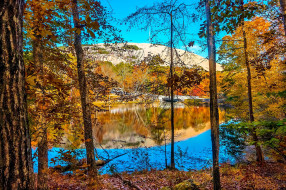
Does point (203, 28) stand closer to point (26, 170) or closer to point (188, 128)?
point (26, 170)

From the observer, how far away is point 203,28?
4.87 m

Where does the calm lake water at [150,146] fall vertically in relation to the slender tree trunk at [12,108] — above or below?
below

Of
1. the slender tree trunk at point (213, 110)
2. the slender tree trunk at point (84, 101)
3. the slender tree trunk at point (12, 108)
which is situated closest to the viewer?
the slender tree trunk at point (12, 108)

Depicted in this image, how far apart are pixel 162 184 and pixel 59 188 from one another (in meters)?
4.30

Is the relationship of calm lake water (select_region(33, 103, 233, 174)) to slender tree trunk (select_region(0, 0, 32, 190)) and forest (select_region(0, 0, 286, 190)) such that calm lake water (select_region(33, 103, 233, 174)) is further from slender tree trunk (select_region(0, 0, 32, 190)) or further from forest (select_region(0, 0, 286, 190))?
slender tree trunk (select_region(0, 0, 32, 190))

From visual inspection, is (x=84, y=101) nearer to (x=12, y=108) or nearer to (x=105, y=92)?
(x=105, y=92)

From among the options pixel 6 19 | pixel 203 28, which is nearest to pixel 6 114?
pixel 6 19

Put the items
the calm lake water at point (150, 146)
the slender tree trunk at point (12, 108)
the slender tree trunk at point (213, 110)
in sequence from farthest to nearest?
the calm lake water at point (150, 146) < the slender tree trunk at point (213, 110) < the slender tree trunk at point (12, 108)

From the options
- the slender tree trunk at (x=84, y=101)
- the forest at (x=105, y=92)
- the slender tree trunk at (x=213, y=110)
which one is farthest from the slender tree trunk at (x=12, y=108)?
the slender tree trunk at (x=84, y=101)

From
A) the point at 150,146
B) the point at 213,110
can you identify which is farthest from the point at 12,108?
the point at 150,146

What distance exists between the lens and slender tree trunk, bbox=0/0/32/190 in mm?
1517

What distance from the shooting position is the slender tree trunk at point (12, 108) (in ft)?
4.98

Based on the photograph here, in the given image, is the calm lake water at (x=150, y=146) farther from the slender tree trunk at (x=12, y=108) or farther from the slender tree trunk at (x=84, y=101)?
the slender tree trunk at (x=12, y=108)

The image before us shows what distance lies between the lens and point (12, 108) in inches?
61.7
